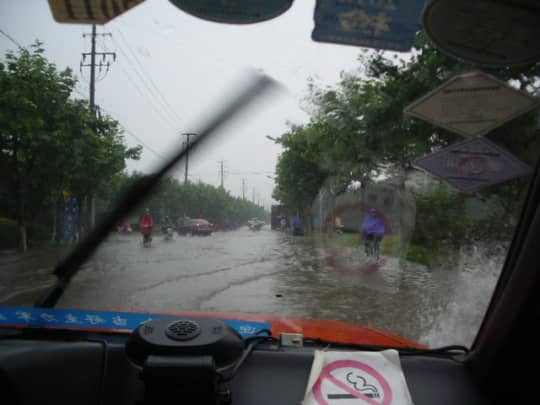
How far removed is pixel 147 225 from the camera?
2.17 m

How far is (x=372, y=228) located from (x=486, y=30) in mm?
1422

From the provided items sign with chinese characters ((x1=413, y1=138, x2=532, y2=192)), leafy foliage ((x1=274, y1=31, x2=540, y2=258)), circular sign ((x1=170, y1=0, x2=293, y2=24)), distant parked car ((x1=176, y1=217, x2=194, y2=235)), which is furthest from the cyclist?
circular sign ((x1=170, y1=0, x2=293, y2=24))

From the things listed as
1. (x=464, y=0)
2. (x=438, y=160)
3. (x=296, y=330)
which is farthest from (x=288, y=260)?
(x=464, y=0)

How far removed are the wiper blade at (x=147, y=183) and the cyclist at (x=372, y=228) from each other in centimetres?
132

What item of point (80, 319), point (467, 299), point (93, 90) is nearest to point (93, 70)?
point (93, 90)

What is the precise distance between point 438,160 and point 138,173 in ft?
4.74

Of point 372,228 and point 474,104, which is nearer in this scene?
point 474,104

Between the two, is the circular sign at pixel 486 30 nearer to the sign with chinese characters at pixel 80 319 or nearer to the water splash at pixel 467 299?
the water splash at pixel 467 299

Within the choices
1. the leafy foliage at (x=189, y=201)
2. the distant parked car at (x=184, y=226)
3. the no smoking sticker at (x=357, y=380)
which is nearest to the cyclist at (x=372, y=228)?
Answer: the leafy foliage at (x=189, y=201)

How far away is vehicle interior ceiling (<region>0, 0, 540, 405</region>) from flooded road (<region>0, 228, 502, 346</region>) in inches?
8.6

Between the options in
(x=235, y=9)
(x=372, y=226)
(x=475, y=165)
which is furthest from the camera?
(x=372, y=226)

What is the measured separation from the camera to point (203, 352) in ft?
5.29

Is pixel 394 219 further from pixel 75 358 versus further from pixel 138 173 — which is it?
pixel 75 358

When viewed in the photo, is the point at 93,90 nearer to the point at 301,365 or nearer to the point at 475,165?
the point at 301,365
